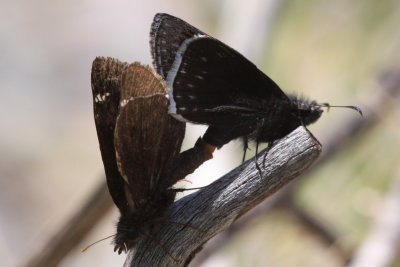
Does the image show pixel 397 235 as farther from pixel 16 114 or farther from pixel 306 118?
pixel 16 114

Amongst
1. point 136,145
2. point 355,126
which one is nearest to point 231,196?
point 136,145

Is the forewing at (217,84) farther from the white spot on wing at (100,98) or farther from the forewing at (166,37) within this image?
the white spot on wing at (100,98)

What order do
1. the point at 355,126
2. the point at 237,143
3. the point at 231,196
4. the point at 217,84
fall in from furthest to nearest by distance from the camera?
the point at 355,126, the point at 237,143, the point at 217,84, the point at 231,196

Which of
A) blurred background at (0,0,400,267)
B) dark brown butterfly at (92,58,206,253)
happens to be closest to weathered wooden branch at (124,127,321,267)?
dark brown butterfly at (92,58,206,253)

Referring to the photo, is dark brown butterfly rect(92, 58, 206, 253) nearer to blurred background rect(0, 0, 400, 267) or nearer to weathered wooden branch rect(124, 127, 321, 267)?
weathered wooden branch rect(124, 127, 321, 267)

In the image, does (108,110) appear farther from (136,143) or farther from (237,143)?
(237,143)

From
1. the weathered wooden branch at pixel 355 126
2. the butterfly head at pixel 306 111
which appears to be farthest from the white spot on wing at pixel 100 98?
the weathered wooden branch at pixel 355 126

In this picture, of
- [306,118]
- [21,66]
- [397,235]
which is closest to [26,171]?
[21,66]
